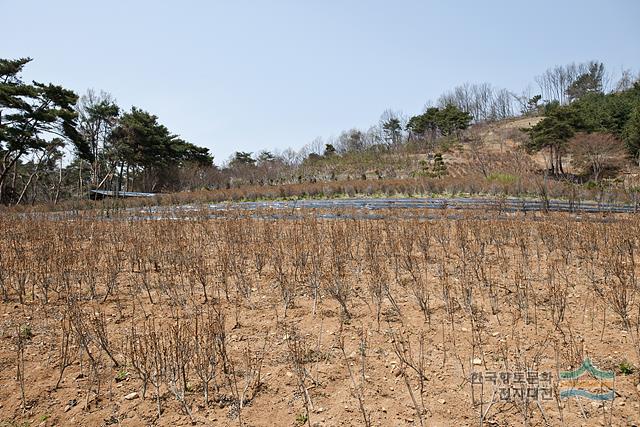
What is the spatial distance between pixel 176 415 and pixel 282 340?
131 cm

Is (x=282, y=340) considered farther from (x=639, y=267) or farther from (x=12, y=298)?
(x=639, y=267)

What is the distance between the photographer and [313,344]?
3863mm

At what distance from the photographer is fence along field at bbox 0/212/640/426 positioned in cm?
288

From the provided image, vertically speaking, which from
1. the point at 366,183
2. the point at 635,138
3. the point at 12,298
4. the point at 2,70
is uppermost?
the point at 2,70

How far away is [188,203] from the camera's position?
21.0 metres

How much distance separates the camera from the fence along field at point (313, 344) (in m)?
2.88

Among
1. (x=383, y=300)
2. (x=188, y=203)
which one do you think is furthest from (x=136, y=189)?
(x=383, y=300)
